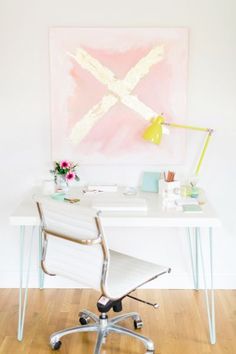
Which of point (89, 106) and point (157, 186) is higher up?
point (89, 106)

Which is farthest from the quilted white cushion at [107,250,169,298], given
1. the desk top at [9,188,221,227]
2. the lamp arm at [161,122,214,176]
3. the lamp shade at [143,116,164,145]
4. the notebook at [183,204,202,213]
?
the lamp arm at [161,122,214,176]

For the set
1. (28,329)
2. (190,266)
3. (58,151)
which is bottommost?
(28,329)

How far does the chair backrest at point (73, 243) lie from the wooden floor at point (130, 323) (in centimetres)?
50

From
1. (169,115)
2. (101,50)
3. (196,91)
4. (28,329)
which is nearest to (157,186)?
(169,115)

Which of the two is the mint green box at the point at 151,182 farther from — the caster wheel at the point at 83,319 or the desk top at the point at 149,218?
the caster wheel at the point at 83,319

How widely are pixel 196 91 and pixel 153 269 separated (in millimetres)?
1244

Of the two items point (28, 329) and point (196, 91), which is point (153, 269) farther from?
point (196, 91)

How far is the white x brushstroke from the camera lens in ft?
10.2

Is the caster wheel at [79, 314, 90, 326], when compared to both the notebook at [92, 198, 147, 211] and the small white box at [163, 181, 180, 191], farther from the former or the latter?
the small white box at [163, 181, 180, 191]

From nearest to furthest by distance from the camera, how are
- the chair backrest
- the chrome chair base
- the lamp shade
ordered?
the chair backrest, the chrome chair base, the lamp shade

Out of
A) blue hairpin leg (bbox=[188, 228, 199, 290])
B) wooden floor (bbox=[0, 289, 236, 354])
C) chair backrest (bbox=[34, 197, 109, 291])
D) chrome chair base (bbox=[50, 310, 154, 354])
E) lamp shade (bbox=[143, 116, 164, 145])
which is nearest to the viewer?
chair backrest (bbox=[34, 197, 109, 291])

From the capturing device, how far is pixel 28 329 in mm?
2834

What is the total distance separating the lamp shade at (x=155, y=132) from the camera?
301 centimetres

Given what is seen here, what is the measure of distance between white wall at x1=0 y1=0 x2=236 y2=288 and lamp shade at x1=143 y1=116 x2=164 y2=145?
0.26m
